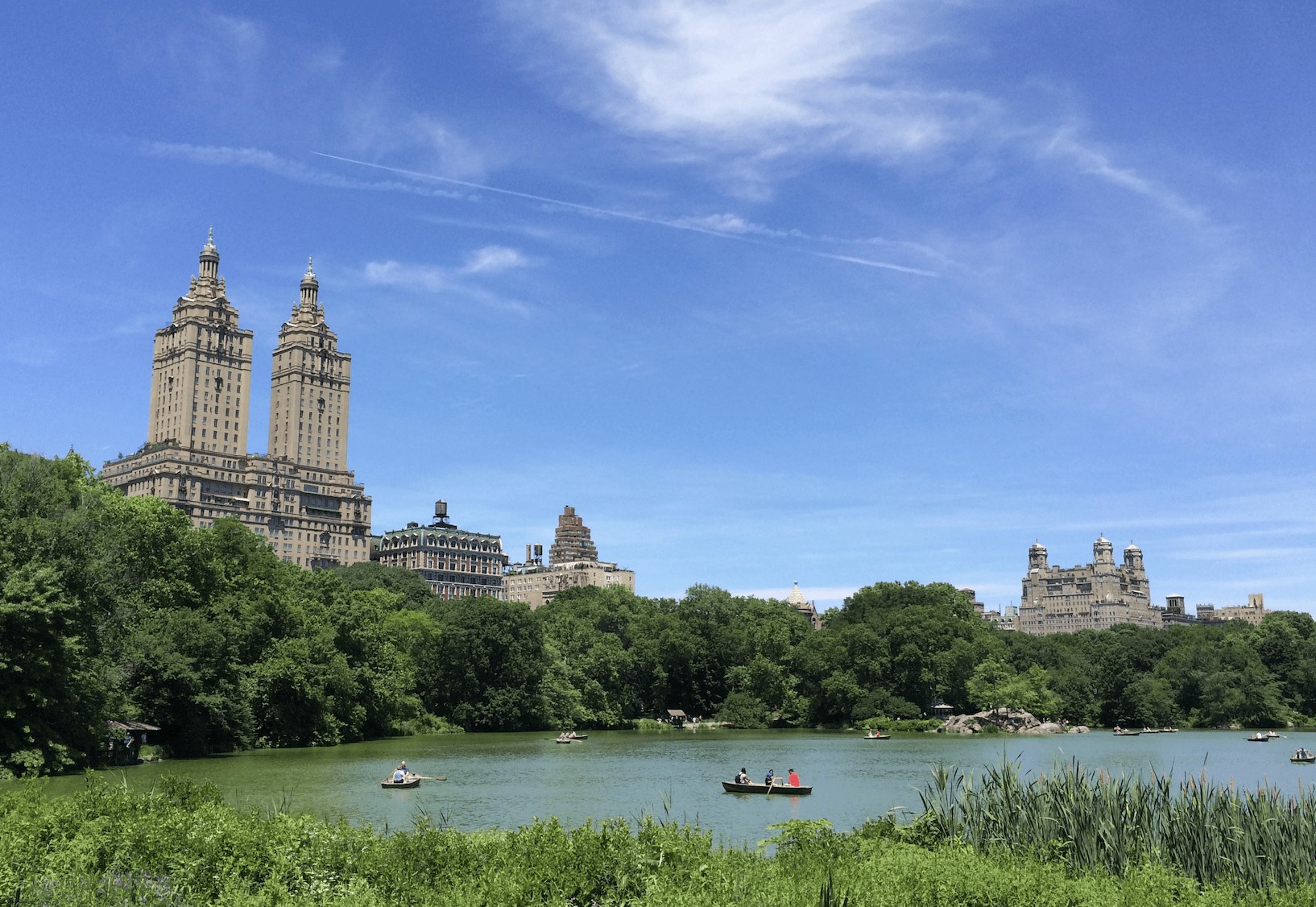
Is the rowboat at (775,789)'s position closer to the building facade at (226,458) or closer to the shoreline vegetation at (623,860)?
the shoreline vegetation at (623,860)

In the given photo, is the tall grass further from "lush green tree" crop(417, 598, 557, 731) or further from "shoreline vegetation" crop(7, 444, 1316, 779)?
"lush green tree" crop(417, 598, 557, 731)

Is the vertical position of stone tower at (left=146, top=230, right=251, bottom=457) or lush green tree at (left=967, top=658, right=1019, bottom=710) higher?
stone tower at (left=146, top=230, right=251, bottom=457)

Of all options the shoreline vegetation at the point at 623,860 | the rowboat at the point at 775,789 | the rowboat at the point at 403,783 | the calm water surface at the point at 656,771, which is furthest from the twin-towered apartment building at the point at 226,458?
the shoreline vegetation at the point at 623,860

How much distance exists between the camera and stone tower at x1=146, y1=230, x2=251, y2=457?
187 m

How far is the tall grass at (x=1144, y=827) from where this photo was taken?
55.5 feet

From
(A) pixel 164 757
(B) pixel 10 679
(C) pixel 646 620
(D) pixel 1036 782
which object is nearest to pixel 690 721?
(C) pixel 646 620

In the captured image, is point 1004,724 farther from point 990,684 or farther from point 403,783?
point 403,783

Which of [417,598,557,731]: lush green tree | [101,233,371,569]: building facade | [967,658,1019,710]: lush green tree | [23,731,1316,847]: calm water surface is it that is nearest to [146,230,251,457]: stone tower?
[101,233,371,569]: building facade

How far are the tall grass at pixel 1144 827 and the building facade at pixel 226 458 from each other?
16522 centimetres

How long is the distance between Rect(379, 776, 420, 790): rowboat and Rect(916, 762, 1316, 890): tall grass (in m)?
26.5

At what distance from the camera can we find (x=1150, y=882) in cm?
1356

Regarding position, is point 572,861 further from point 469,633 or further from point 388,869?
point 469,633

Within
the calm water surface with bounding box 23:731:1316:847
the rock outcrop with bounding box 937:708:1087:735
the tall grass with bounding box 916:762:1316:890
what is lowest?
the rock outcrop with bounding box 937:708:1087:735

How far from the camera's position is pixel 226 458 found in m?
177
